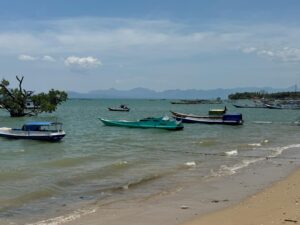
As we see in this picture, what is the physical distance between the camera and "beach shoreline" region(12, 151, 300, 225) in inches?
475

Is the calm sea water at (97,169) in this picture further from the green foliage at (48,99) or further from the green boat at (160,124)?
the green foliage at (48,99)

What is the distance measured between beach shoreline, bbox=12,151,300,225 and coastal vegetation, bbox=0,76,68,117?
58.8 metres

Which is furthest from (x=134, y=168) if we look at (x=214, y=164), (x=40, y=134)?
(x=40, y=134)

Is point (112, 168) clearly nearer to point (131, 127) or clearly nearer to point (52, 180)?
point (52, 180)

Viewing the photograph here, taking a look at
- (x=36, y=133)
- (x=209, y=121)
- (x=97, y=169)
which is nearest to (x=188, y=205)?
(x=97, y=169)

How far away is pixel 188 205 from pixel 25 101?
65.0 m

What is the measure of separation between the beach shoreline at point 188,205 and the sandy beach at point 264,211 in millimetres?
26

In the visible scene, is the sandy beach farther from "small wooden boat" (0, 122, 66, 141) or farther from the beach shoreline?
"small wooden boat" (0, 122, 66, 141)

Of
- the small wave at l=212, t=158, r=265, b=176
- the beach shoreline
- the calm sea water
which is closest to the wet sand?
the beach shoreline

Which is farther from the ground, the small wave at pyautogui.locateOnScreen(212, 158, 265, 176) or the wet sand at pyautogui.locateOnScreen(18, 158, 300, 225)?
the wet sand at pyautogui.locateOnScreen(18, 158, 300, 225)

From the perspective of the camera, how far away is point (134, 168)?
23547 millimetres

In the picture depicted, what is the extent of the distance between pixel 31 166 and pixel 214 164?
864 cm

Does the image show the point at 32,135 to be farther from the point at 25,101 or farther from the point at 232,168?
the point at 25,101

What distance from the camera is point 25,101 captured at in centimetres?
7594
